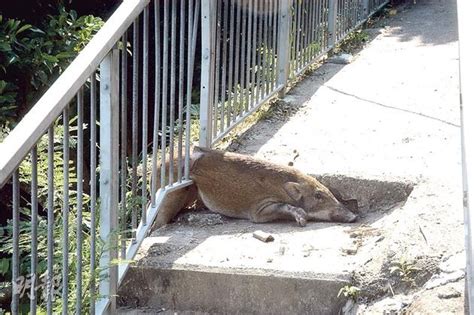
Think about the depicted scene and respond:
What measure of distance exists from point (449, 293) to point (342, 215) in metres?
1.36

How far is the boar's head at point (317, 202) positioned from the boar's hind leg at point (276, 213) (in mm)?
60

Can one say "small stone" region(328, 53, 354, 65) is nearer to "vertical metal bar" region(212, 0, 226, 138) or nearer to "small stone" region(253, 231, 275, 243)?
"vertical metal bar" region(212, 0, 226, 138)

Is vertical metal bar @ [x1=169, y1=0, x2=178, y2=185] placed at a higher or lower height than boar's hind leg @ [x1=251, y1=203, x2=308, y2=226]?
higher

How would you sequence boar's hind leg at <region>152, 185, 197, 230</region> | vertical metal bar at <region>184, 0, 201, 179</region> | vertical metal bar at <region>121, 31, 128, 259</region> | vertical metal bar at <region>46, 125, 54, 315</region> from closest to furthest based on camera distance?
vertical metal bar at <region>46, 125, 54, 315</region>
vertical metal bar at <region>121, 31, 128, 259</region>
vertical metal bar at <region>184, 0, 201, 179</region>
boar's hind leg at <region>152, 185, 197, 230</region>

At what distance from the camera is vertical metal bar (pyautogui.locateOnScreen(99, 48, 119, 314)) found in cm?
388

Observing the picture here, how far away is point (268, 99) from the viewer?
6.99m

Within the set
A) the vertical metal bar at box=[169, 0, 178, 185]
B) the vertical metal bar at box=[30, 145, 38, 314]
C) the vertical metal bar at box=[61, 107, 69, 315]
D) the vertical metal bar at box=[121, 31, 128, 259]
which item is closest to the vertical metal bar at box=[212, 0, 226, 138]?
the vertical metal bar at box=[169, 0, 178, 185]

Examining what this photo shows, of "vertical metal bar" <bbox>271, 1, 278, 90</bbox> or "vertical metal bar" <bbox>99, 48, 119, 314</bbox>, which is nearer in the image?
"vertical metal bar" <bbox>99, 48, 119, 314</bbox>

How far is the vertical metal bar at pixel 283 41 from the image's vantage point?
7113 mm

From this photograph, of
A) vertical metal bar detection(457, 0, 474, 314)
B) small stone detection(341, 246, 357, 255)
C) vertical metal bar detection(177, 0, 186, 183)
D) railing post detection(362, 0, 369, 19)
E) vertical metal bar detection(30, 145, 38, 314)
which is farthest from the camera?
railing post detection(362, 0, 369, 19)

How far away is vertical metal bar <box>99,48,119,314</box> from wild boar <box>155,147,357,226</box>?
1268 mm

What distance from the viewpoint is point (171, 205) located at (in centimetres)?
524

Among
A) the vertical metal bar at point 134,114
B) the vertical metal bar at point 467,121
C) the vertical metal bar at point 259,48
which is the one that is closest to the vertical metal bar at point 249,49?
the vertical metal bar at point 259,48

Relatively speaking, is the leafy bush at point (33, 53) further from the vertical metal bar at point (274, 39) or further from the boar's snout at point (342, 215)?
the boar's snout at point (342, 215)
